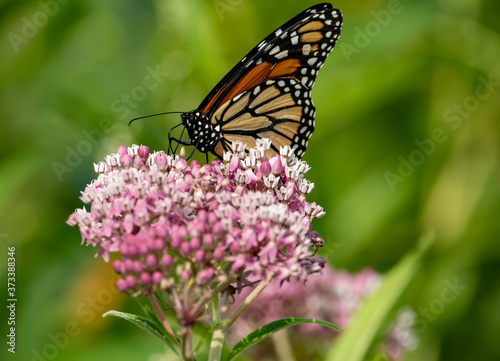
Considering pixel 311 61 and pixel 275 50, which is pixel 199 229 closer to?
pixel 275 50

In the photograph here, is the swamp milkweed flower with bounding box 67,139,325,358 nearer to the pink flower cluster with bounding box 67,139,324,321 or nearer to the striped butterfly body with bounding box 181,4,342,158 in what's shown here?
the pink flower cluster with bounding box 67,139,324,321

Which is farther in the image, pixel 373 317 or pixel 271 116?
pixel 271 116

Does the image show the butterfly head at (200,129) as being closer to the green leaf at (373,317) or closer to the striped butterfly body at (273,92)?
the striped butterfly body at (273,92)

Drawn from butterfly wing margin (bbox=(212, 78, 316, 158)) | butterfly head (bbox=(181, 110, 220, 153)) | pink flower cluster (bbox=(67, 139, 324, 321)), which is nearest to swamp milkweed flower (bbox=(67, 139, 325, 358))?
pink flower cluster (bbox=(67, 139, 324, 321))

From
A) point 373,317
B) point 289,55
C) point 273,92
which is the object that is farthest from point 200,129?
point 373,317

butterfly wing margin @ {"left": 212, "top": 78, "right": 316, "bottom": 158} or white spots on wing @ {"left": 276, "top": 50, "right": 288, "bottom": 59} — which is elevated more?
white spots on wing @ {"left": 276, "top": 50, "right": 288, "bottom": 59}

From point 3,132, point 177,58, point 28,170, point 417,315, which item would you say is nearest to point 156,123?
point 177,58
